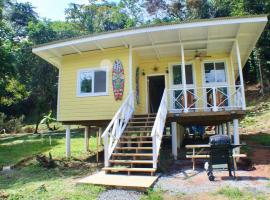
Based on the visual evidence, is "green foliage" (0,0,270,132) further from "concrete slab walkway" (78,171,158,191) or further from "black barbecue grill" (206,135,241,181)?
"black barbecue grill" (206,135,241,181)

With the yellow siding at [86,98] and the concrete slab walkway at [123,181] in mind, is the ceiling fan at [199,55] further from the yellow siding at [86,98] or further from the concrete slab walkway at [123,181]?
the concrete slab walkway at [123,181]

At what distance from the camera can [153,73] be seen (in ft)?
45.3

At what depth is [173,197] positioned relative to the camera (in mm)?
6238

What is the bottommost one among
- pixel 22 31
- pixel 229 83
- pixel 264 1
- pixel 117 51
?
pixel 229 83

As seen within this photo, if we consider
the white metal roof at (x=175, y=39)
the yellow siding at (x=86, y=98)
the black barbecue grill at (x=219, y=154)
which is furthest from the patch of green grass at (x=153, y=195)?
the white metal roof at (x=175, y=39)

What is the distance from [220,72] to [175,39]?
108 inches

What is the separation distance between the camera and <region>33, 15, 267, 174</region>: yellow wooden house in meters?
10.8

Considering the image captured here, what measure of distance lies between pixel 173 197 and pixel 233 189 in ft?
4.68

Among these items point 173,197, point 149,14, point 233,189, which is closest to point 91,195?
point 173,197

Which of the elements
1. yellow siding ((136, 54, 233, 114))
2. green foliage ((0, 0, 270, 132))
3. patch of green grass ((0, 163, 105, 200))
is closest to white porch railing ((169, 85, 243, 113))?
yellow siding ((136, 54, 233, 114))

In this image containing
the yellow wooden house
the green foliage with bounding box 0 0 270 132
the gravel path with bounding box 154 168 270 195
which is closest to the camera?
the gravel path with bounding box 154 168 270 195

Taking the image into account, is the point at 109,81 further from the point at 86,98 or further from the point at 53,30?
the point at 53,30

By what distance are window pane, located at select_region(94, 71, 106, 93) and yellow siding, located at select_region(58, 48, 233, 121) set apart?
28 centimetres

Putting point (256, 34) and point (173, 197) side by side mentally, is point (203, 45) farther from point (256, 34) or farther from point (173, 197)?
point (173, 197)
